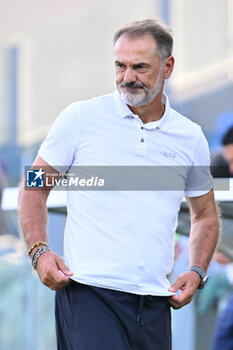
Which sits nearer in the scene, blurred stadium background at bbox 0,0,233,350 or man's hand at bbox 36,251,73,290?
man's hand at bbox 36,251,73,290

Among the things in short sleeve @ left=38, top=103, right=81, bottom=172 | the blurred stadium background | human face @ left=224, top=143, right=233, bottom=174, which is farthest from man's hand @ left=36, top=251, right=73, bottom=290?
the blurred stadium background

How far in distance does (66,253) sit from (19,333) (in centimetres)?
458

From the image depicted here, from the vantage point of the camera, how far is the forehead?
3020 mm

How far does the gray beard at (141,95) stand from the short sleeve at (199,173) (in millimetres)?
250

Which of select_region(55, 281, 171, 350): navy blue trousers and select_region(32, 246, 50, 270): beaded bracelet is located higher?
select_region(32, 246, 50, 270): beaded bracelet

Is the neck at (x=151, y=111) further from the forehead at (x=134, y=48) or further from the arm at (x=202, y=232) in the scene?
the arm at (x=202, y=232)

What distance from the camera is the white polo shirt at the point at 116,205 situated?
298cm

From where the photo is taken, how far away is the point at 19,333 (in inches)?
296

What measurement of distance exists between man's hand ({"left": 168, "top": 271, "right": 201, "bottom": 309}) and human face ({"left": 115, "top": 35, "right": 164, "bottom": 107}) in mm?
593

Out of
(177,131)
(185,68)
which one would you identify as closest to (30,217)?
(177,131)

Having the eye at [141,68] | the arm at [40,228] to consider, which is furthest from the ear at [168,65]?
the arm at [40,228]

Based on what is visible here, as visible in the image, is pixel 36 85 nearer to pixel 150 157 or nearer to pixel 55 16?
pixel 55 16

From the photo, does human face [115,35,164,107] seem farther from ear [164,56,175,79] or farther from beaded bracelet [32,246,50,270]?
beaded bracelet [32,246,50,270]

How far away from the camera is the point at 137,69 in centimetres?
304
